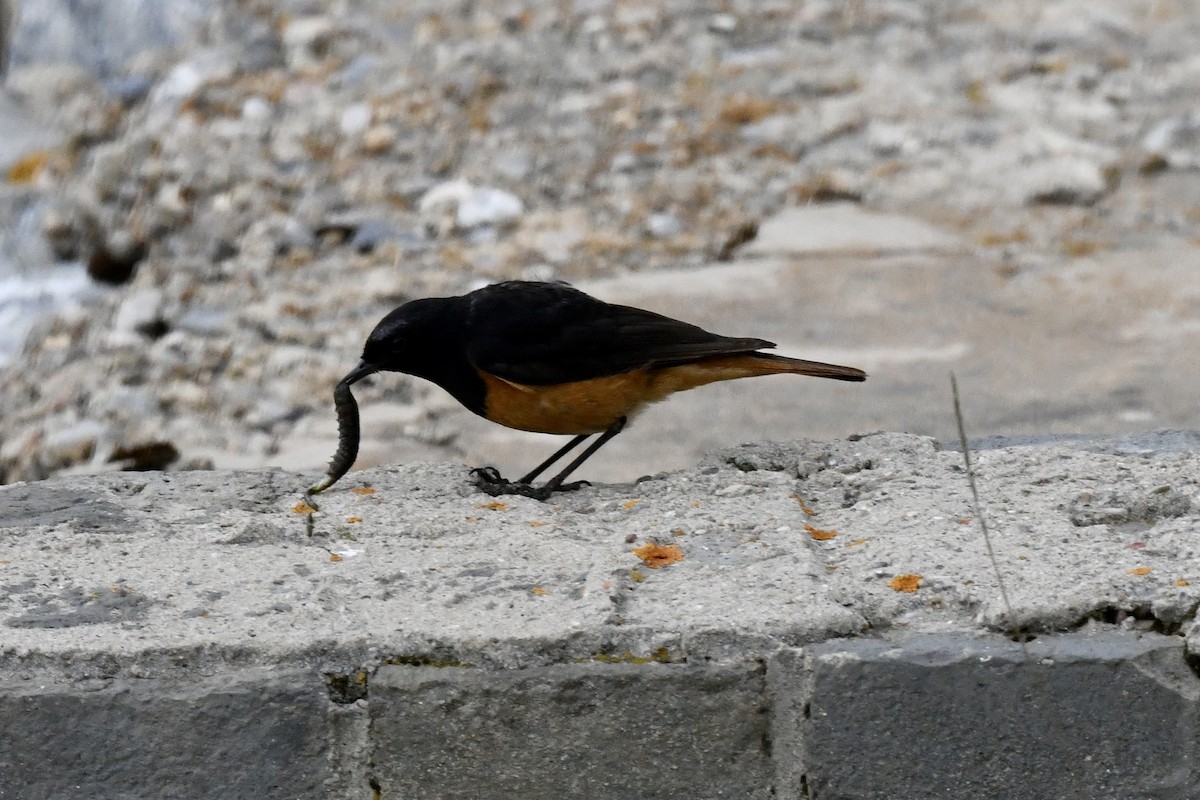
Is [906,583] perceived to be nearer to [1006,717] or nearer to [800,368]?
[1006,717]

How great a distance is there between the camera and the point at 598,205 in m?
6.25

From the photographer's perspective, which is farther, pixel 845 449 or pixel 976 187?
pixel 976 187

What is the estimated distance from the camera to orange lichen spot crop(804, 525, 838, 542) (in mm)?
2506

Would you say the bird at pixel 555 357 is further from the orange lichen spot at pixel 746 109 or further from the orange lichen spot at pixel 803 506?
the orange lichen spot at pixel 746 109

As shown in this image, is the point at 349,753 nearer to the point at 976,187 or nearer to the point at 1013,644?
the point at 1013,644

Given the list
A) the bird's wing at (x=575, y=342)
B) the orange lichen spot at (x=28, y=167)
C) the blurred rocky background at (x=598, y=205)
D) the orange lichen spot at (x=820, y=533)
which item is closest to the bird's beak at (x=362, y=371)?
the bird's wing at (x=575, y=342)

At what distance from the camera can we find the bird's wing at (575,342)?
11.0 ft

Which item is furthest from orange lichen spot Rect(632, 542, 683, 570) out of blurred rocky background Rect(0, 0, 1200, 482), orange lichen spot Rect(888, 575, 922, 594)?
blurred rocky background Rect(0, 0, 1200, 482)

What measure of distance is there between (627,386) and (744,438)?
965mm

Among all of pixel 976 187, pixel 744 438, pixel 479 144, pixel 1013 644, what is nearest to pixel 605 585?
pixel 1013 644

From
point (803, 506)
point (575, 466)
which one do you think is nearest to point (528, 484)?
point (575, 466)

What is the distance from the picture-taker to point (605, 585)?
91.1 inches

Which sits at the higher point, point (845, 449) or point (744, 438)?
point (845, 449)

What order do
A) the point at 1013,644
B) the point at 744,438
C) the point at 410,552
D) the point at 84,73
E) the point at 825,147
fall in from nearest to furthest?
the point at 1013,644 → the point at 410,552 → the point at 744,438 → the point at 825,147 → the point at 84,73
